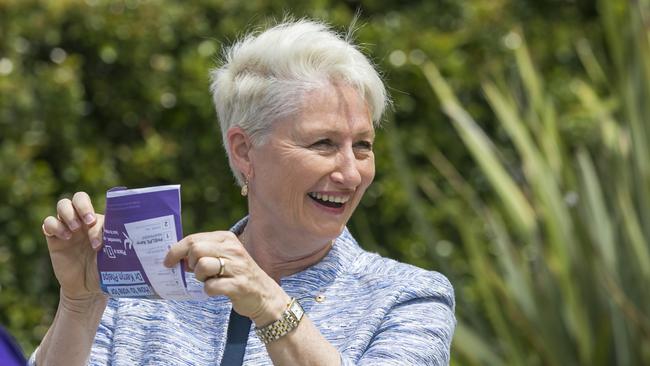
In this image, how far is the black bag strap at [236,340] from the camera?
2.78 meters

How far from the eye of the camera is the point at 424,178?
5.56 metres

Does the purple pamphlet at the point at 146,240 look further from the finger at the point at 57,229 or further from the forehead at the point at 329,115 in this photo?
the forehead at the point at 329,115

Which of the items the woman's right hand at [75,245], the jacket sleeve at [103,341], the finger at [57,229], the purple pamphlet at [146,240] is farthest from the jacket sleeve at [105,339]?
the purple pamphlet at [146,240]

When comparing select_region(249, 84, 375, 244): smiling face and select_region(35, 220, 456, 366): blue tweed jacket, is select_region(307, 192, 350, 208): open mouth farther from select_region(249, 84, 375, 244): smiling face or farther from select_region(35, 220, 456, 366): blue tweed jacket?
select_region(35, 220, 456, 366): blue tweed jacket

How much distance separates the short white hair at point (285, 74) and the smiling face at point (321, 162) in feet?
0.09

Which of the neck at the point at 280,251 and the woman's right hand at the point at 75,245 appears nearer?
the woman's right hand at the point at 75,245

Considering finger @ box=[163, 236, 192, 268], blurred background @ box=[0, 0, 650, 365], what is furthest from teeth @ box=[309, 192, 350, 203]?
blurred background @ box=[0, 0, 650, 365]

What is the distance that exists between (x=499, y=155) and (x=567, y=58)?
4.64 feet

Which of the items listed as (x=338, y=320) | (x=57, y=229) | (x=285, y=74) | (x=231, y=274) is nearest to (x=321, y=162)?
(x=285, y=74)

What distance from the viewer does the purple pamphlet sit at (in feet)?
7.97

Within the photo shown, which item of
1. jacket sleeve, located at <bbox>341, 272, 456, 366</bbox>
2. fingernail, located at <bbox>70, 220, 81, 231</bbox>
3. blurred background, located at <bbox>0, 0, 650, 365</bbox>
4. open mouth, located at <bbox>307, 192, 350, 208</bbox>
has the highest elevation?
fingernail, located at <bbox>70, 220, 81, 231</bbox>

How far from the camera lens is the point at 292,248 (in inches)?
115

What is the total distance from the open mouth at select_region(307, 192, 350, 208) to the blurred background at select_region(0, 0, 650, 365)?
Result: 1.63 m

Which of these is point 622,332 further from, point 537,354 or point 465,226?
point 465,226
